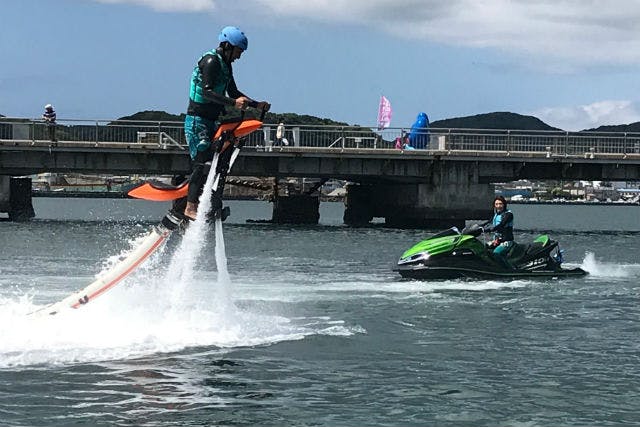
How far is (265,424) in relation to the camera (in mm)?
8672

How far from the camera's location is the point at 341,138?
51656 millimetres

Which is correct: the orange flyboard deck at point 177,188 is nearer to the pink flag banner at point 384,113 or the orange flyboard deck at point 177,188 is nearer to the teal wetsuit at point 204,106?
the teal wetsuit at point 204,106

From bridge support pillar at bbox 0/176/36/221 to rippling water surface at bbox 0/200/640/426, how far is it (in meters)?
36.3

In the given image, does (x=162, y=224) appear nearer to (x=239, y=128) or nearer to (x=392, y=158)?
(x=239, y=128)

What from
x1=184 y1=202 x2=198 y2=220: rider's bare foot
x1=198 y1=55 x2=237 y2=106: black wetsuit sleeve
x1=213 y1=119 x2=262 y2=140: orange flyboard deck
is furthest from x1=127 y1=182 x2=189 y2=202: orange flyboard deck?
x1=198 y1=55 x2=237 y2=106: black wetsuit sleeve

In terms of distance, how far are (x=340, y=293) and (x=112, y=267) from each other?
22.8 ft

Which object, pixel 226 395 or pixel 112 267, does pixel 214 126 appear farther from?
pixel 226 395

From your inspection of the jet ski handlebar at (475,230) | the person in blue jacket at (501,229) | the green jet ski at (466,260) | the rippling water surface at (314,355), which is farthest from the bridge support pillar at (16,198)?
the jet ski handlebar at (475,230)

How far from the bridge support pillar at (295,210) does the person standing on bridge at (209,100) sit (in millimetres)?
50685

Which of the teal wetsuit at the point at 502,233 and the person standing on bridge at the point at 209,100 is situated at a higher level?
the person standing on bridge at the point at 209,100

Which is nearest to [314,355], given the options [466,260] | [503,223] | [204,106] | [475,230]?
[204,106]

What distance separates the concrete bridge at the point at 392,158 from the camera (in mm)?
50312

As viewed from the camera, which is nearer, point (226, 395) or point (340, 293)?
point (226, 395)

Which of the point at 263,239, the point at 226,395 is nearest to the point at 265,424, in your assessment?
the point at 226,395
